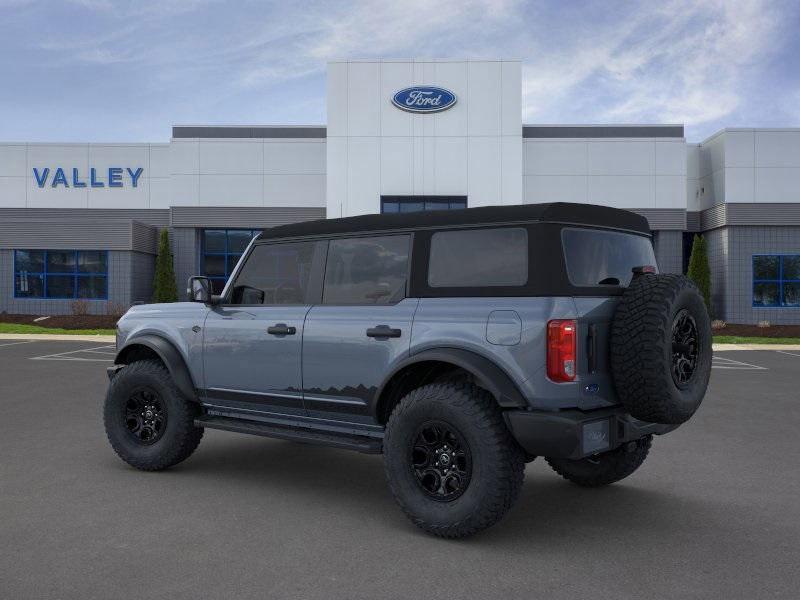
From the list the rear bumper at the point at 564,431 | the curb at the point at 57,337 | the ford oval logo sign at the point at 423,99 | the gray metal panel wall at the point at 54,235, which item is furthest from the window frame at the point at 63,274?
the rear bumper at the point at 564,431

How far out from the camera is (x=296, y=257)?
5688mm

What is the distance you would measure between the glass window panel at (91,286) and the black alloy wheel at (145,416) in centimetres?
2680

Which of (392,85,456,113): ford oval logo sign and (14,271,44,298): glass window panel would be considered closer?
(392,85,456,113): ford oval logo sign

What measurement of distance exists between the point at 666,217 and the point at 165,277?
21.0 m

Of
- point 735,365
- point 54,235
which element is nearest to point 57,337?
point 54,235

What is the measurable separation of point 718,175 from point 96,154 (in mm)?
27267

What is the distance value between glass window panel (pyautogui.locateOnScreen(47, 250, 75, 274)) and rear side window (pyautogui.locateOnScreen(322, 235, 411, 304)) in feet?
96.0

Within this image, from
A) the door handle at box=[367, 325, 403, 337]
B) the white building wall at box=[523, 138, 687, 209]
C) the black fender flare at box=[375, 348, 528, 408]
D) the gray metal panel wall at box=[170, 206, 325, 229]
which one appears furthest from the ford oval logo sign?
the black fender flare at box=[375, 348, 528, 408]

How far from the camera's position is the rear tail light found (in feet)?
13.7

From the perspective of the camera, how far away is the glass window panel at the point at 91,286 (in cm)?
3111

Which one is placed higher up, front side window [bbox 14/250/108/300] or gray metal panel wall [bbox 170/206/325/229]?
gray metal panel wall [bbox 170/206/325/229]

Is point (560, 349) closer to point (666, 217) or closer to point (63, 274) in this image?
point (666, 217)

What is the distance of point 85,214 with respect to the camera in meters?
32.7

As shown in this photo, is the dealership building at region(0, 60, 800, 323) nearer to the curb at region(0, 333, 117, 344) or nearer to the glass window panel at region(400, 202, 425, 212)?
the glass window panel at region(400, 202, 425, 212)
